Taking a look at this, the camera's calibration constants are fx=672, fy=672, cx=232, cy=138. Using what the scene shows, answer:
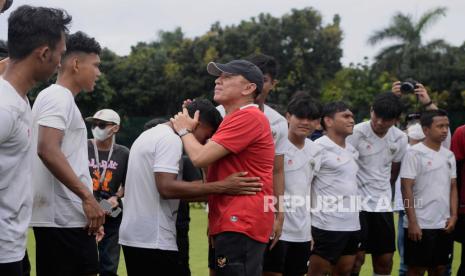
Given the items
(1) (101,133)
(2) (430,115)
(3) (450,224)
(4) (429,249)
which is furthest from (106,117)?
(3) (450,224)

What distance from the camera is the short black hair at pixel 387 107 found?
23.4 feet

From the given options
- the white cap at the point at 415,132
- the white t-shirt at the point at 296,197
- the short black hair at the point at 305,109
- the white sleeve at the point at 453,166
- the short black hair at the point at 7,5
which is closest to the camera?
the short black hair at the point at 7,5

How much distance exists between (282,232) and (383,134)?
186cm

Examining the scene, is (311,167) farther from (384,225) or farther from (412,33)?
(412,33)

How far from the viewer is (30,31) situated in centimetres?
317

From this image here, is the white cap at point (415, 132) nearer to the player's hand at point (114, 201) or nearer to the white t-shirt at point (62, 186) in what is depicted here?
the player's hand at point (114, 201)

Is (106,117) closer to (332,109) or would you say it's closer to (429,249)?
(332,109)

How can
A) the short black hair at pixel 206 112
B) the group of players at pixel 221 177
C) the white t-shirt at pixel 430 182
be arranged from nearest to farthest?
the group of players at pixel 221 177 → the short black hair at pixel 206 112 → the white t-shirt at pixel 430 182

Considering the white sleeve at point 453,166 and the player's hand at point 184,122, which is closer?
the player's hand at point 184,122

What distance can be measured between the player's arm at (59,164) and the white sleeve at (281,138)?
218 cm

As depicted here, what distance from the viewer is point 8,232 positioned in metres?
3.12

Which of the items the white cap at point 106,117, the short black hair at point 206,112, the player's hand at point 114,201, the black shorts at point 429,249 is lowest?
the black shorts at point 429,249

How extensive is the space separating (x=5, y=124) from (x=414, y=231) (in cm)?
522

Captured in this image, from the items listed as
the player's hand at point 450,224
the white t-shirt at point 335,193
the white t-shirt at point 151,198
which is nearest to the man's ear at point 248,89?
the white t-shirt at point 151,198
